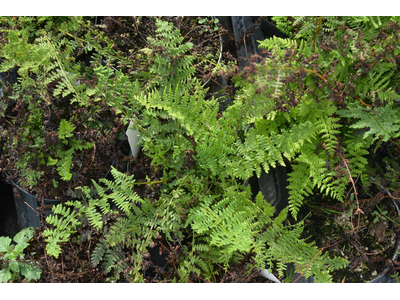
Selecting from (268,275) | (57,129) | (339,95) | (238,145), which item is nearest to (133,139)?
(57,129)

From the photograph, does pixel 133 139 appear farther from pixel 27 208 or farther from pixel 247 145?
pixel 27 208

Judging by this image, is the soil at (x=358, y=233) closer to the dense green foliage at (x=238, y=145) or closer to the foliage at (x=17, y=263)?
the dense green foliage at (x=238, y=145)

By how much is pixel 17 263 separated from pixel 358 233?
2.20 m

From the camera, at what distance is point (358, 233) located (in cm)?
226

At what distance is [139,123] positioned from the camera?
2096mm

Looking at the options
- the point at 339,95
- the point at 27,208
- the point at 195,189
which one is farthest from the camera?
the point at 27,208

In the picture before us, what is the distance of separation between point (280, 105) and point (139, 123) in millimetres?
862

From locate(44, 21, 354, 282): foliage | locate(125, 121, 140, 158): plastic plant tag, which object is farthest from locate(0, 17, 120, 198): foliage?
locate(44, 21, 354, 282): foliage

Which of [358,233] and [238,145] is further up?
[238,145]

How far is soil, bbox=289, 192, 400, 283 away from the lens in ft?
7.11

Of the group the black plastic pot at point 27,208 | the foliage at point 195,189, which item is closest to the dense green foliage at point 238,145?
the foliage at point 195,189

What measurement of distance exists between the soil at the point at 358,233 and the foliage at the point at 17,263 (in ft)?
5.60

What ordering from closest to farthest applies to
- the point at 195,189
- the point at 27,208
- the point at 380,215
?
the point at 195,189 < the point at 380,215 < the point at 27,208

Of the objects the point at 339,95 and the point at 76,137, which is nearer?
the point at 339,95
